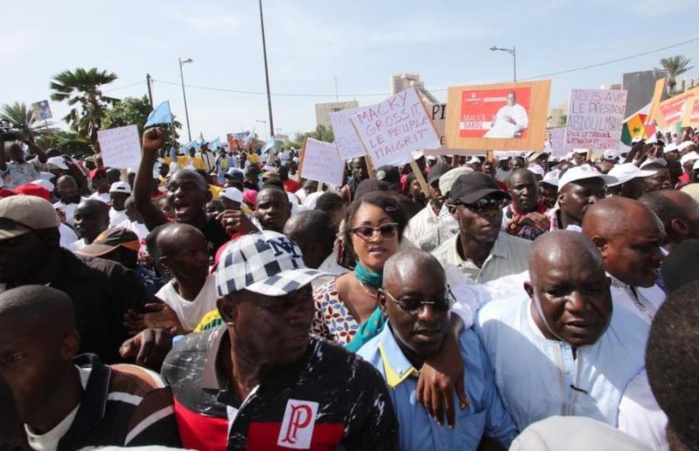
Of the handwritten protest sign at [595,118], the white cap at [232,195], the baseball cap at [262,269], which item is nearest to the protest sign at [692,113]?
the handwritten protest sign at [595,118]

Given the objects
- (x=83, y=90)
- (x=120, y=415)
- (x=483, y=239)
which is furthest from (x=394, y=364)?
(x=83, y=90)

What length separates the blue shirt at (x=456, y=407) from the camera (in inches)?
70.5

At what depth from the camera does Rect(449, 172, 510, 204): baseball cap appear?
302 centimetres

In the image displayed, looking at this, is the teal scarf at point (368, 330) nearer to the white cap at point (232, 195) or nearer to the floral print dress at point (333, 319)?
the floral print dress at point (333, 319)

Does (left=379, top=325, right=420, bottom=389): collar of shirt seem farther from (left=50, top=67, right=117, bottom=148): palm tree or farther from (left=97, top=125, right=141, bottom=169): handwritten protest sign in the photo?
(left=50, top=67, right=117, bottom=148): palm tree

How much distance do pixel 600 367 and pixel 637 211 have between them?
0.90 m

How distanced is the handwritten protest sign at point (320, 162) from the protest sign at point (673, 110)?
30.9 ft

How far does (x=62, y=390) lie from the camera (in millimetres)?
1630

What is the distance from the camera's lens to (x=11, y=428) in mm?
1032

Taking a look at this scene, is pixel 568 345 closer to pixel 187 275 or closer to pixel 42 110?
pixel 187 275

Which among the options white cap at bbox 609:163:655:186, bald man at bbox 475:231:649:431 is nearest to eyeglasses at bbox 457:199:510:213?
bald man at bbox 475:231:649:431

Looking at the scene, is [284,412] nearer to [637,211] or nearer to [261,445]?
[261,445]

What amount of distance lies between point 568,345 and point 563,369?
89 millimetres

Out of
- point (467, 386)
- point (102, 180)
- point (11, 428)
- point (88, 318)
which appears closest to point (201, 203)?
point (88, 318)
